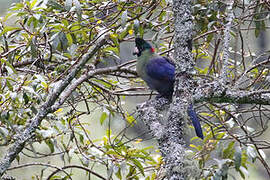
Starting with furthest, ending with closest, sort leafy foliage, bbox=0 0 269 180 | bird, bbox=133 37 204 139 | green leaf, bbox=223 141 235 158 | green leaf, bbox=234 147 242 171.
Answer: bird, bbox=133 37 204 139, leafy foliage, bbox=0 0 269 180, green leaf, bbox=223 141 235 158, green leaf, bbox=234 147 242 171

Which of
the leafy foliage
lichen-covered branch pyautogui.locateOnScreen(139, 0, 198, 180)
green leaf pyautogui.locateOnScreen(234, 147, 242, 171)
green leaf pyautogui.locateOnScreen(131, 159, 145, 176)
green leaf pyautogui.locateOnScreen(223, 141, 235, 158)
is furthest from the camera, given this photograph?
green leaf pyautogui.locateOnScreen(131, 159, 145, 176)

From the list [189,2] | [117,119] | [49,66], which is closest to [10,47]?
[49,66]

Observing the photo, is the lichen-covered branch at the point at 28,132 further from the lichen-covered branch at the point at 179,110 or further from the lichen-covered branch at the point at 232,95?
the lichen-covered branch at the point at 232,95

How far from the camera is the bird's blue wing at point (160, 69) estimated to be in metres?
3.14

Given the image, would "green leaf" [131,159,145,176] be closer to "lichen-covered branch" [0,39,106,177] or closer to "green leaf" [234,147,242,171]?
"lichen-covered branch" [0,39,106,177]

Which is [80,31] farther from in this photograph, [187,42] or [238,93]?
[238,93]

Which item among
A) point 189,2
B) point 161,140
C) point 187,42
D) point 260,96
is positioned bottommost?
point 161,140

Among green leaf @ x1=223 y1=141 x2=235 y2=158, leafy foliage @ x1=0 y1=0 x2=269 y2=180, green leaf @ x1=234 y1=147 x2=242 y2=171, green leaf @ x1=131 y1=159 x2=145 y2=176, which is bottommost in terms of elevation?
green leaf @ x1=234 y1=147 x2=242 y2=171

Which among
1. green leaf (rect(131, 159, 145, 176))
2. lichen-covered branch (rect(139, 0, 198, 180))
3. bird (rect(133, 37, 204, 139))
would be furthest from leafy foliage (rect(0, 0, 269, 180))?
lichen-covered branch (rect(139, 0, 198, 180))

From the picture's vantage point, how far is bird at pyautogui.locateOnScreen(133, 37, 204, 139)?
3.11 metres

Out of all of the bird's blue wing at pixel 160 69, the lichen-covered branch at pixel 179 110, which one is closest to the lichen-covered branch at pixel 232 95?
the lichen-covered branch at pixel 179 110

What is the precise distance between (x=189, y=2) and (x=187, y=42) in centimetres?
22

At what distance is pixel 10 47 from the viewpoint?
3113 millimetres

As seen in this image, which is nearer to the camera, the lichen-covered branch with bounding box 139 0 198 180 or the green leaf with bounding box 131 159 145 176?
the lichen-covered branch with bounding box 139 0 198 180
